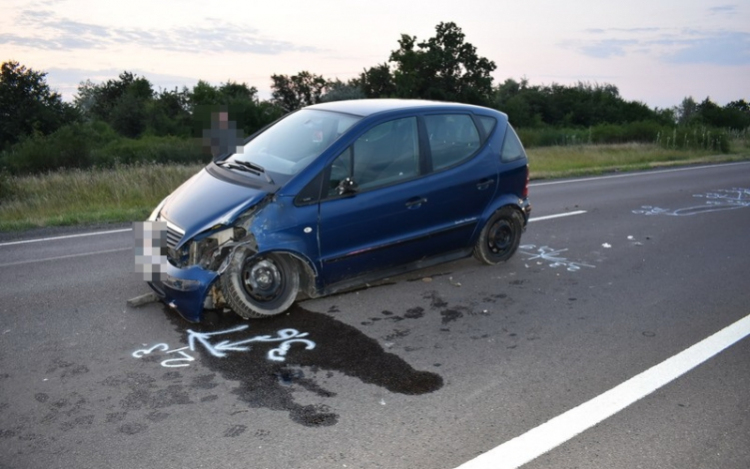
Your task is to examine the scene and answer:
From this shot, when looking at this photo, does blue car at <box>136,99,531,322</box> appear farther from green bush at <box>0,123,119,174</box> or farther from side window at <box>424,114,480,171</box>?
green bush at <box>0,123,119,174</box>

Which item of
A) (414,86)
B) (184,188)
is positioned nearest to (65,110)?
(414,86)

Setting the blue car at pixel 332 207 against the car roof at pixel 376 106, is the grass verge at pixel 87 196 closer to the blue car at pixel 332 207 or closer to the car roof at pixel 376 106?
the blue car at pixel 332 207

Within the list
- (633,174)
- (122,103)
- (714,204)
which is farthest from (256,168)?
(122,103)

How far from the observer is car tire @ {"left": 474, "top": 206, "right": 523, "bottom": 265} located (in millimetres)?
7520

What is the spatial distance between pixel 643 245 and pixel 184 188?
236 inches

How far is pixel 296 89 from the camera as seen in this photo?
58094 mm

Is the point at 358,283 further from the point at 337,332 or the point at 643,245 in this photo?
the point at 643,245

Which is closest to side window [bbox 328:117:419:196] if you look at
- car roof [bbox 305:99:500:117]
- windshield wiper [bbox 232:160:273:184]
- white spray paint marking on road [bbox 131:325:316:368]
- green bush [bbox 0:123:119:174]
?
car roof [bbox 305:99:500:117]

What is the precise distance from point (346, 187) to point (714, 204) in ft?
31.5

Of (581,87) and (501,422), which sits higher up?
(581,87)

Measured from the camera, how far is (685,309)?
6.25m

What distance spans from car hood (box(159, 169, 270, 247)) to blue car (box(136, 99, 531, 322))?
1cm

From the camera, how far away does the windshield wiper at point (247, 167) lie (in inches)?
243

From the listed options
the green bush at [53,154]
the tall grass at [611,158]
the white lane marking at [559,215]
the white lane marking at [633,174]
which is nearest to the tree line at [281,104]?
the green bush at [53,154]
